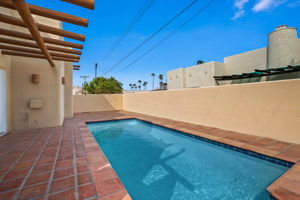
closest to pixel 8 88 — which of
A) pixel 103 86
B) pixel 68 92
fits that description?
pixel 68 92

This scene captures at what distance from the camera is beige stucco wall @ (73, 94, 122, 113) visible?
39.2 ft

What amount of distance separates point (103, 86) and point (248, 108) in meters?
26.7

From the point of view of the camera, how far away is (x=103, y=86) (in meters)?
27.5

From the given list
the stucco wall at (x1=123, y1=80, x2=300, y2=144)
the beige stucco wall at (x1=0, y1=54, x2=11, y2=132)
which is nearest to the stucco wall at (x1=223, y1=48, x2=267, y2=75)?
the stucco wall at (x1=123, y1=80, x2=300, y2=144)

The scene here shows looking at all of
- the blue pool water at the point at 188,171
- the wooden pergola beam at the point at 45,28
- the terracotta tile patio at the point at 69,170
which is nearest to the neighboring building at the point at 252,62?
the terracotta tile patio at the point at 69,170

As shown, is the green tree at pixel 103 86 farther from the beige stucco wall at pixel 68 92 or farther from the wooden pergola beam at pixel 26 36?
the wooden pergola beam at pixel 26 36

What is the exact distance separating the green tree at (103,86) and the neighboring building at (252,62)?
1249cm

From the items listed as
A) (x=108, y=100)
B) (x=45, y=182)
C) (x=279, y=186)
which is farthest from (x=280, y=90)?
(x=108, y=100)

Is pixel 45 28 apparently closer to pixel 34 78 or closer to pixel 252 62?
pixel 34 78

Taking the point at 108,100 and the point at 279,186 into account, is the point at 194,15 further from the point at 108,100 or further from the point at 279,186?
the point at 108,100

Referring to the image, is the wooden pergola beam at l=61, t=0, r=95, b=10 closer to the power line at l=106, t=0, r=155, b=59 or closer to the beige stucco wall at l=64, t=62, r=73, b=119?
the beige stucco wall at l=64, t=62, r=73, b=119

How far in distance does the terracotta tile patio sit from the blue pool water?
37 centimetres

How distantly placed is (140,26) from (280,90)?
12.6m

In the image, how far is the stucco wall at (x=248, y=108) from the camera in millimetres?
3576
